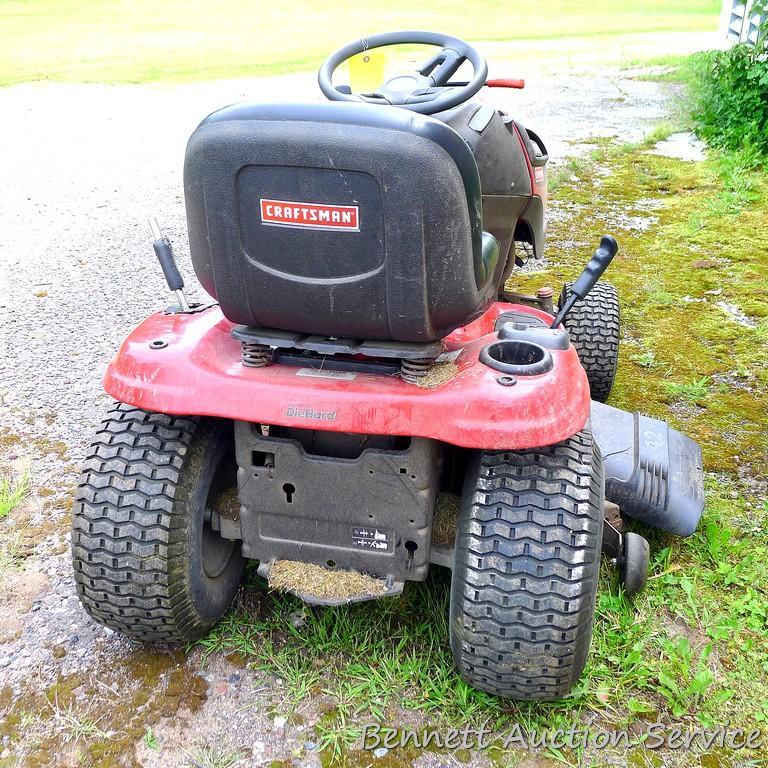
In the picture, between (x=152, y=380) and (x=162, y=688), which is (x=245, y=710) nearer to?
(x=162, y=688)

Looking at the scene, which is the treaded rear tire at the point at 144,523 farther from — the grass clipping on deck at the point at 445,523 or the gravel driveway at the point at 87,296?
the grass clipping on deck at the point at 445,523

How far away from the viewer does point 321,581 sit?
6.99 feet

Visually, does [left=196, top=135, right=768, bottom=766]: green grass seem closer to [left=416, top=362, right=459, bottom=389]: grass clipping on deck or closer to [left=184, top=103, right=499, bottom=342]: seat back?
[left=416, top=362, right=459, bottom=389]: grass clipping on deck

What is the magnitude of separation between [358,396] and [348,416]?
5 cm

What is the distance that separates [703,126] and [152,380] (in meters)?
7.40

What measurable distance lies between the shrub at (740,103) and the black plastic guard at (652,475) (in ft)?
16.8

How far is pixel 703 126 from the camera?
7918 mm

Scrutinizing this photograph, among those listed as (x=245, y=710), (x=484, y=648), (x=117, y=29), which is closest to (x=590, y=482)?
(x=484, y=648)

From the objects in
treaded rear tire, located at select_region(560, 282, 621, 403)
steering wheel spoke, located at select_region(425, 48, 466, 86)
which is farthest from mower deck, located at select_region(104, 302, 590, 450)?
treaded rear tire, located at select_region(560, 282, 621, 403)

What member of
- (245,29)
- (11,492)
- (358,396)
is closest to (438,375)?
(358,396)

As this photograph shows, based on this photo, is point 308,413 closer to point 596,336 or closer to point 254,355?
point 254,355

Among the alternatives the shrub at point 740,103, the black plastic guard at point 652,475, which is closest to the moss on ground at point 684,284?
the black plastic guard at point 652,475

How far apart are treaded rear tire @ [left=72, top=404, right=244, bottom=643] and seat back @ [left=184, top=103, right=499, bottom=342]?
432 mm

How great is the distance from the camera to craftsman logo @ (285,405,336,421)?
1865mm
